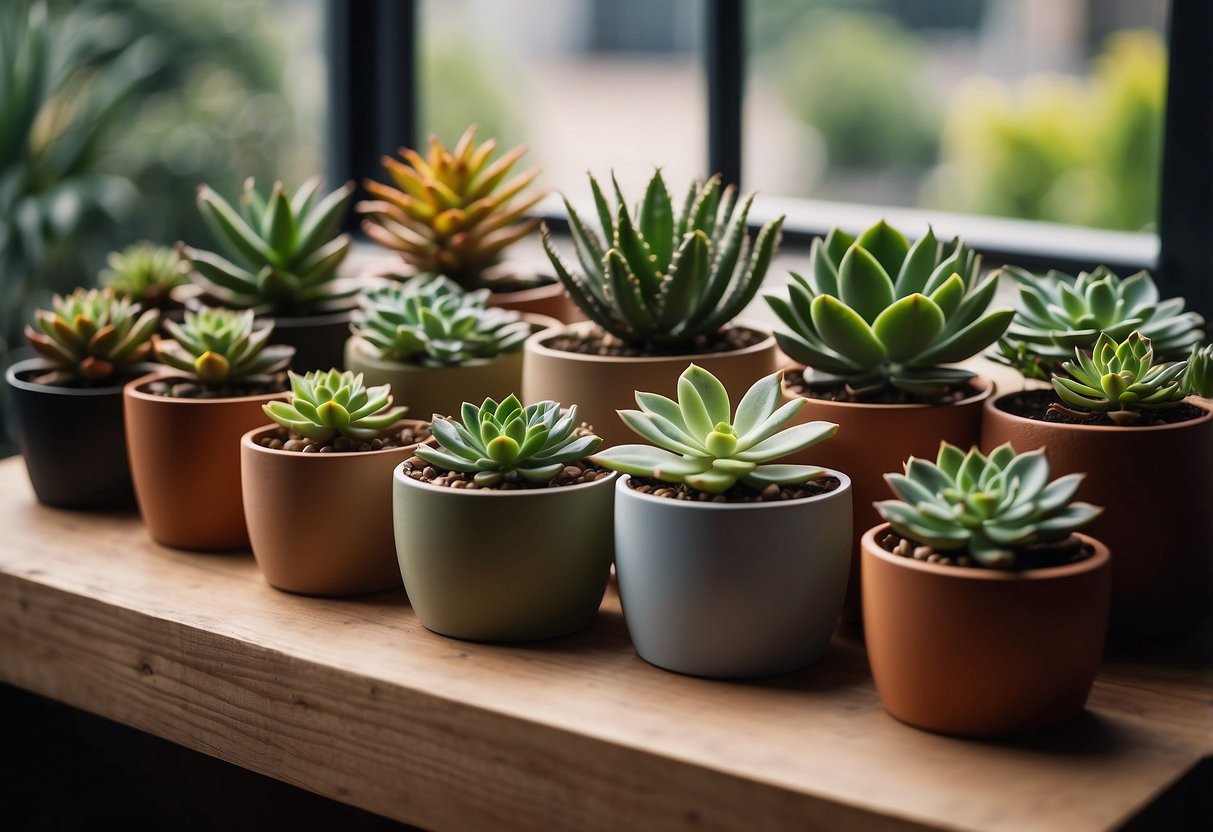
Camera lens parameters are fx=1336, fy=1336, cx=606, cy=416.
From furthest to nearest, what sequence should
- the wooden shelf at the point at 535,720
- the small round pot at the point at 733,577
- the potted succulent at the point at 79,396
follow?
1. the potted succulent at the point at 79,396
2. the small round pot at the point at 733,577
3. the wooden shelf at the point at 535,720

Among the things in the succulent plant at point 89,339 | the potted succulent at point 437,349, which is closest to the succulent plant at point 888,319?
the potted succulent at point 437,349

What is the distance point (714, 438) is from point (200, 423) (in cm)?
47

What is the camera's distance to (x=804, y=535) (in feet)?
2.70

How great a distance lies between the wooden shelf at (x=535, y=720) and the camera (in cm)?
71

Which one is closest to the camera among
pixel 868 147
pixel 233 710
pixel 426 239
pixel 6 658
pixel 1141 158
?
pixel 233 710

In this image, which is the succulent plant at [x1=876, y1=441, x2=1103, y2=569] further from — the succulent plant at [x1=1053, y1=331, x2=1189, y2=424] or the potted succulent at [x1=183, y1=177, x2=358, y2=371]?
the potted succulent at [x1=183, y1=177, x2=358, y2=371]

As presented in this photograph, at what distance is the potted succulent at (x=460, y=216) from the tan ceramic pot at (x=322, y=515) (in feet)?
1.12

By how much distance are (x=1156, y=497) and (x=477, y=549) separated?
44cm

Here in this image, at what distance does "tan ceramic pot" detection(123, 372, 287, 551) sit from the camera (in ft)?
3.55

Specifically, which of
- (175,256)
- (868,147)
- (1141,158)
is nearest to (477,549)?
(175,256)

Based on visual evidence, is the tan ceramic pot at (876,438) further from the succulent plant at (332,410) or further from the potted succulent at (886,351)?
the succulent plant at (332,410)

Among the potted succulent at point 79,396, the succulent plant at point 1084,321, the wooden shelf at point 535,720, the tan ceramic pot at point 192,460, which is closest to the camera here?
the wooden shelf at point 535,720

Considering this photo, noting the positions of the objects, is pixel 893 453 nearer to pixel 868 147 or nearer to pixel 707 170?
pixel 707 170

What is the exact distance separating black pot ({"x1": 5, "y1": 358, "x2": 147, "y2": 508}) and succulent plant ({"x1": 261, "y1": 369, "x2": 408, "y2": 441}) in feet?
0.92
